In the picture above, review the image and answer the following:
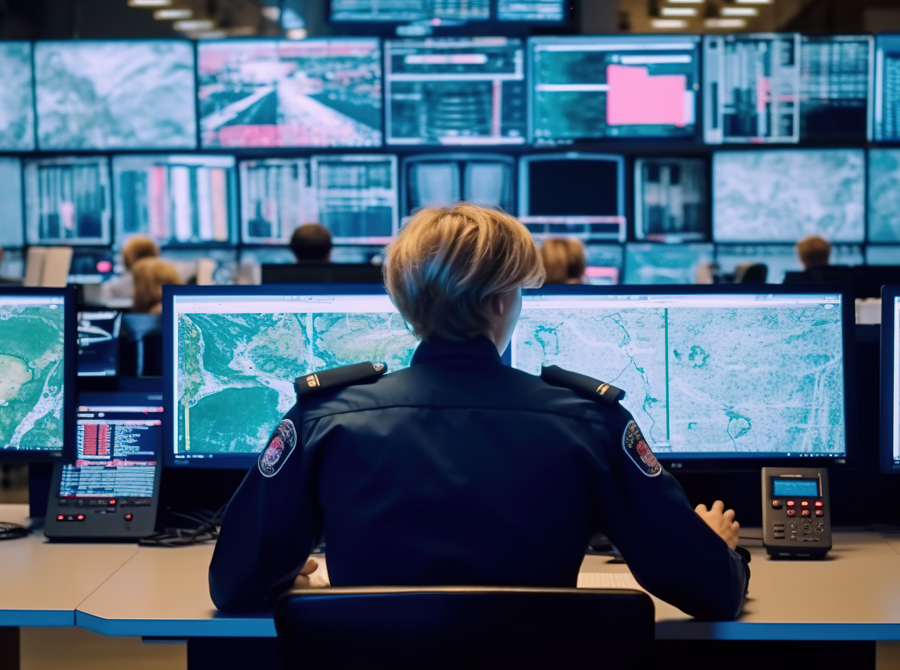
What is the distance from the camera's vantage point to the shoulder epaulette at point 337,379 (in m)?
1.16

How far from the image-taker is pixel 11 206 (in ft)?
16.5

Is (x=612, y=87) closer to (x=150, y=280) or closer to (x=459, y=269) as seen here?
(x=150, y=280)

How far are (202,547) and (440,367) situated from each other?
749mm

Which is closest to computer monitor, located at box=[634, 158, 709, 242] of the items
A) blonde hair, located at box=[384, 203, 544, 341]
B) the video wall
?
the video wall

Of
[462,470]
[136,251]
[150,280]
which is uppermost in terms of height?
[136,251]

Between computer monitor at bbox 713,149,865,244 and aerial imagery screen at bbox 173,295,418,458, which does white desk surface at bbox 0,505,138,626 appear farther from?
computer monitor at bbox 713,149,865,244

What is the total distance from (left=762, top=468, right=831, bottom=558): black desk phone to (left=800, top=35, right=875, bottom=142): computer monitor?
11.7 ft

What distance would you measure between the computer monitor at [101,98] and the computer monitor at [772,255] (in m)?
2.93

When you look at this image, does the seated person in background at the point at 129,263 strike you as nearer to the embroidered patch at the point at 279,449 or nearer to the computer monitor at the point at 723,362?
the computer monitor at the point at 723,362

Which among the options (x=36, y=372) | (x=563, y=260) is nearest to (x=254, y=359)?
(x=36, y=372)

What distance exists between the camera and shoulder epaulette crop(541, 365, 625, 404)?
1.13 m

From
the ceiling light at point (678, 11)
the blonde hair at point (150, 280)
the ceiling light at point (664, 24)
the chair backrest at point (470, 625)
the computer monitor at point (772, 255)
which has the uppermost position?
the ceiling light at point (678, 11)

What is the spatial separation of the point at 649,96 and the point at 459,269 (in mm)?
3882

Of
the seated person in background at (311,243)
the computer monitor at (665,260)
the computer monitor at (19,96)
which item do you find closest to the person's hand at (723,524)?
the seated person in background at (311,243)
